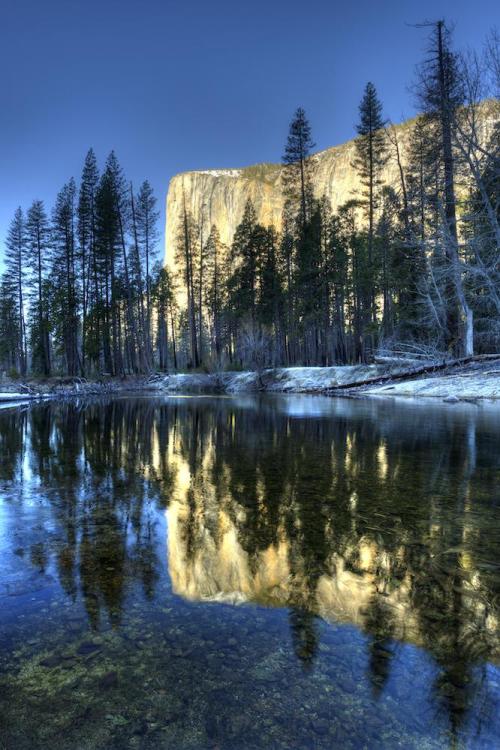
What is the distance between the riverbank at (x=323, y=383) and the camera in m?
16.7

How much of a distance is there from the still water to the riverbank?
40.3 feet

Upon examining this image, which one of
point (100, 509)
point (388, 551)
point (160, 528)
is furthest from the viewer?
point (100, 509)

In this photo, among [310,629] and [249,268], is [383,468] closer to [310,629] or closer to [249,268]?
[310,629]

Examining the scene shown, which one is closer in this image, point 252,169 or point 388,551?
point 388,551

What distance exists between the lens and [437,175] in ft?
70.0

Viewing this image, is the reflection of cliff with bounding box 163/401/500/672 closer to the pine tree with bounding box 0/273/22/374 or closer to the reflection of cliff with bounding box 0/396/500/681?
the reflection of cliff with bounding box 0/396/500/681

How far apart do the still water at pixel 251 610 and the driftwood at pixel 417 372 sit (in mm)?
13739

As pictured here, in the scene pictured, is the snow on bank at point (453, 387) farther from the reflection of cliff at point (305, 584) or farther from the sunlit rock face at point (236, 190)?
the sunlit rock face at point (236, 190)

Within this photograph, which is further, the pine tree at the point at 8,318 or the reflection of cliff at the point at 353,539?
the pine tree at the point at 8,318

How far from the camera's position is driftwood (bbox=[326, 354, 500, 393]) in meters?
17.6

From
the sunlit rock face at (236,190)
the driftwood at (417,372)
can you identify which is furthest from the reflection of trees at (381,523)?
the sunlit rock face at (236,190)

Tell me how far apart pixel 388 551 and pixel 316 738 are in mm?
1772

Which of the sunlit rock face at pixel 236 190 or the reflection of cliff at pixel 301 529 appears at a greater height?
the sunlit rock face at pixel 236 190

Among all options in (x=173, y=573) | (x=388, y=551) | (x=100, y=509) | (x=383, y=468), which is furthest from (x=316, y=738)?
(x=383, y=468)
